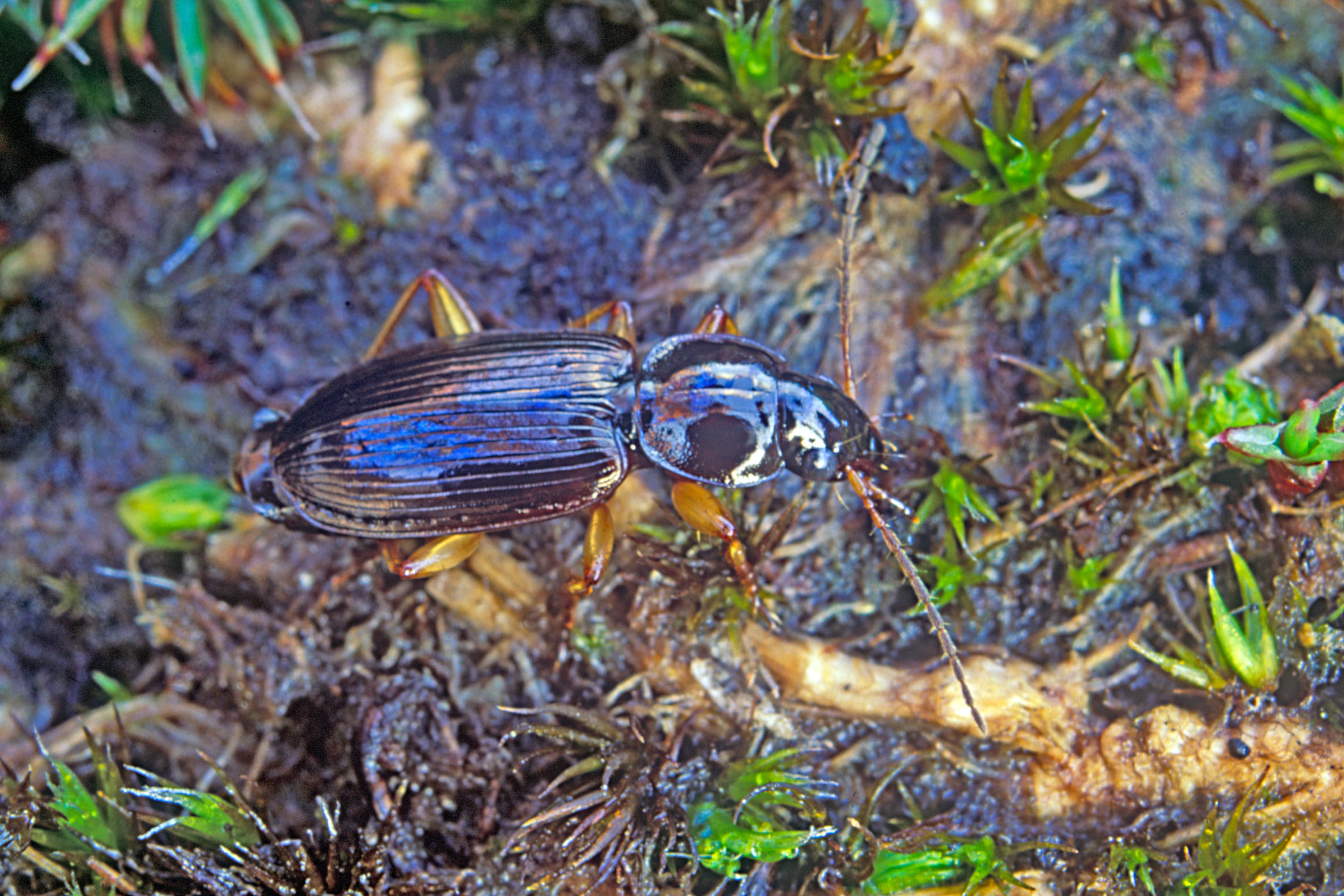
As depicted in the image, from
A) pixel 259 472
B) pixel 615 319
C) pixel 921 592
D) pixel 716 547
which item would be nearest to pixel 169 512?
pixel 259 472

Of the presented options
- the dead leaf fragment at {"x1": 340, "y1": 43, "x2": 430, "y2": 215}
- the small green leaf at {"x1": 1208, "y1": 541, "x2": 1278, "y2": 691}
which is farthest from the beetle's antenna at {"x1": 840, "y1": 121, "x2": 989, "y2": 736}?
the dead leaf fragment at {"x1": 340, "y1": 43, "x2": 430, "y2": 215}

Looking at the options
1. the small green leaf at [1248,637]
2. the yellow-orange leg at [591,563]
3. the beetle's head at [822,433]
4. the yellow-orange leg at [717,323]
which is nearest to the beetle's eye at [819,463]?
the beetle's head at [822,433]

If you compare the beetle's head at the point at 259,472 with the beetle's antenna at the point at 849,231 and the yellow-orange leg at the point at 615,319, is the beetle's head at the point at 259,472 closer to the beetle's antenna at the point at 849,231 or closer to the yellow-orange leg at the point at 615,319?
the yellow-orange leg at the point at 615,319

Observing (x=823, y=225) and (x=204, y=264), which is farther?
(x=204, y=264)

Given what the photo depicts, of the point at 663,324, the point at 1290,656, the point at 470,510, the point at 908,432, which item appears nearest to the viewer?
the point at 1290,656

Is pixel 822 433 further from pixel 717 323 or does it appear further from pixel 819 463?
pixel 717 323

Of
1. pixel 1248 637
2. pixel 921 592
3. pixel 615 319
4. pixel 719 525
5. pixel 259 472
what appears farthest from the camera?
pixel 615 319

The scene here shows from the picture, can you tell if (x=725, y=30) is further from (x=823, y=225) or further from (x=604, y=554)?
(x=604, y=554)

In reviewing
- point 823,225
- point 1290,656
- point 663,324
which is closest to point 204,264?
point 663,324
